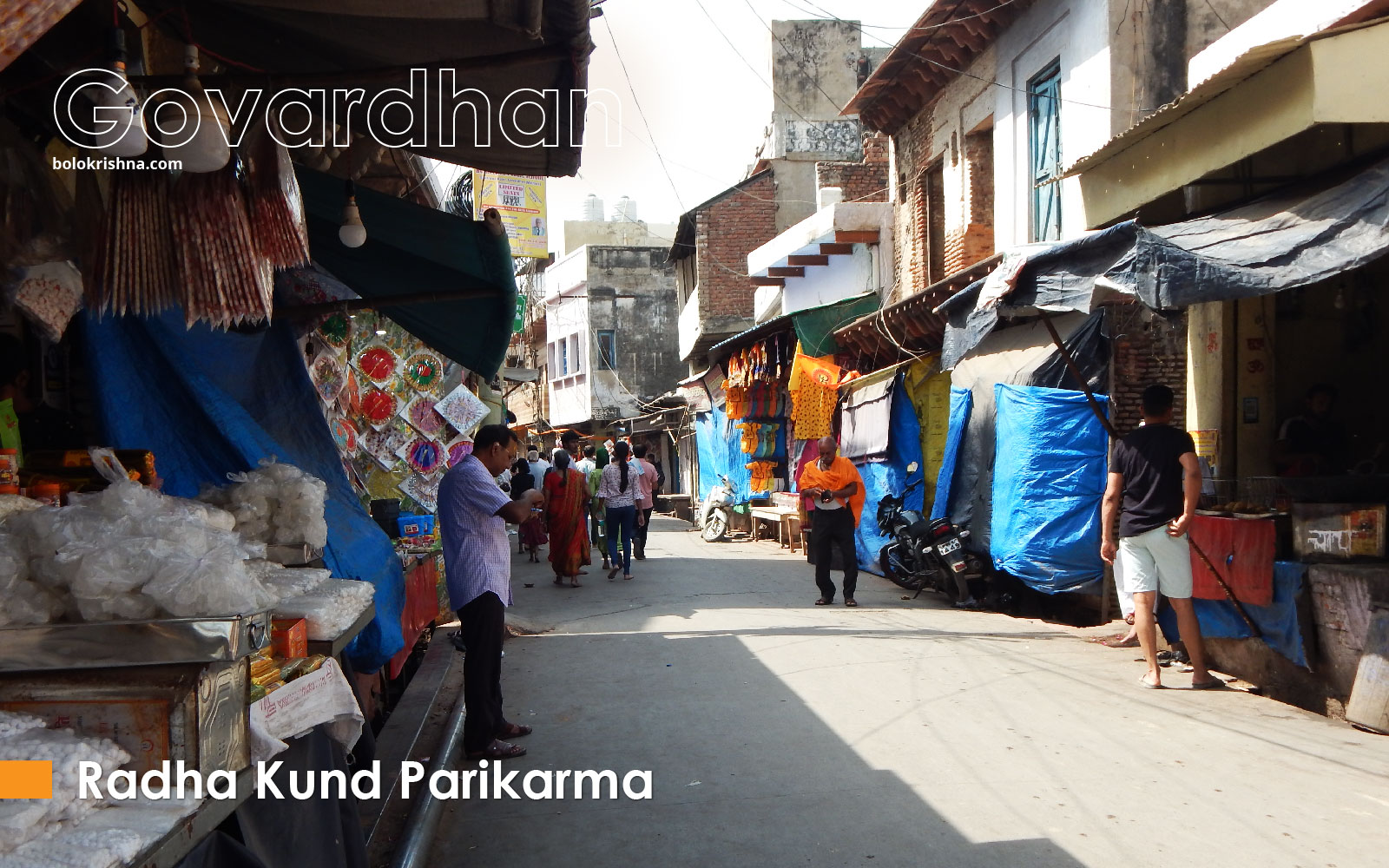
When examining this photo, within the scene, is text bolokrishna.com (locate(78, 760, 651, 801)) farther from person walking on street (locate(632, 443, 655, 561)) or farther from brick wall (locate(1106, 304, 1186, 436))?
person walking on street (locate(632, 443, 655, 561))

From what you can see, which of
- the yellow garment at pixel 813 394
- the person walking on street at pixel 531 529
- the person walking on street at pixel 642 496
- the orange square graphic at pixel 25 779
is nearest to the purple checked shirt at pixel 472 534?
the orange square graphic at pixel 25 779

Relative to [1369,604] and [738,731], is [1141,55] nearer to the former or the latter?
[1369,604]

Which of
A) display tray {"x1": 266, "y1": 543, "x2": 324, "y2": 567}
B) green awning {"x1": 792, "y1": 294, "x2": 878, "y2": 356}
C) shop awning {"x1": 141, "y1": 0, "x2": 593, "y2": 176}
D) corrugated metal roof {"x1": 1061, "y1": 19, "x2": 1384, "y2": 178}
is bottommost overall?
display tray {"x1": 266, "y1": 543, "x2": 324, "y2": 567}

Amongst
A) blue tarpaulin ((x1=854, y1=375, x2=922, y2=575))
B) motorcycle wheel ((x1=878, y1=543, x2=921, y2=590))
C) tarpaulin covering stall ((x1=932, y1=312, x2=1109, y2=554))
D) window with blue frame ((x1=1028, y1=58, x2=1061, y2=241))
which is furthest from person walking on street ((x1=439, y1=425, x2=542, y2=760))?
blue tarpaulin ((x1=854, y1=375, x2=922, y2=575))

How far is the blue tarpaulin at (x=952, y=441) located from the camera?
11.9 m

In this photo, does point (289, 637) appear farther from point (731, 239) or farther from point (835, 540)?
point (731, 239)

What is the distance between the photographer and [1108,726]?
5.76 m

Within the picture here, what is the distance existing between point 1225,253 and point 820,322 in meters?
11.6

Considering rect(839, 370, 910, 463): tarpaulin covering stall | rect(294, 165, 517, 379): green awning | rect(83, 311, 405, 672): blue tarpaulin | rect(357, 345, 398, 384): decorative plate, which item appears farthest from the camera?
rect(839, 370, 910, 463): tarpaulin covering stall

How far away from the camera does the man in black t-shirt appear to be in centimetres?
653

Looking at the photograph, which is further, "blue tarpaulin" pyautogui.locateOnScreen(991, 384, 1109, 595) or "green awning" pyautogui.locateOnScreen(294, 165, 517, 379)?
"blue tarpaulin" pyautogui.locateOnScreen(991, 384, 1109, 595)

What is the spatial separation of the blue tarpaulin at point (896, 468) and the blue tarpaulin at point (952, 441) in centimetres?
112

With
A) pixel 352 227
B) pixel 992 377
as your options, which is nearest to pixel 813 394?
pixel 992 377

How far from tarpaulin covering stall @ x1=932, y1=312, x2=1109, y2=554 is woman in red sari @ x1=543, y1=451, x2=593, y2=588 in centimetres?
465
